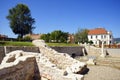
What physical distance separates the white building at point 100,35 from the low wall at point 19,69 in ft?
170

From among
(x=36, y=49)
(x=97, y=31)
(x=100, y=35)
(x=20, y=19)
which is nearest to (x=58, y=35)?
(x=20, y=19)

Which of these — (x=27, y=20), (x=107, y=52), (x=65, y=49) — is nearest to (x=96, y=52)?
(x=107, y=52)

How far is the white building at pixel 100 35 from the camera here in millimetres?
61750

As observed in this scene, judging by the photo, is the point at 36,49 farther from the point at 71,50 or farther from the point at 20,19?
the point at 20,19

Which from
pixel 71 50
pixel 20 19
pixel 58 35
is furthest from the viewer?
pixel 58 35

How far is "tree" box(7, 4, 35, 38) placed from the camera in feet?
139

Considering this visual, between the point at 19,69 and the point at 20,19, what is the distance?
117ft

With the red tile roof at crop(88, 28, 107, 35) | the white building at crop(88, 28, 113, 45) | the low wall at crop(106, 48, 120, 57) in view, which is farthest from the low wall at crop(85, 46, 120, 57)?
the red tile roof at crop(88, 28, 107, 35)

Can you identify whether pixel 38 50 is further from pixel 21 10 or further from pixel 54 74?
pixel 21 10

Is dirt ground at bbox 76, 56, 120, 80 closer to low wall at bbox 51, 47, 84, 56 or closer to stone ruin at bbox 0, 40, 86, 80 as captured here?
stone ruin at bbox 0, 40, 86, 80

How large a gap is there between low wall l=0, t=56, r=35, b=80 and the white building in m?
51.9

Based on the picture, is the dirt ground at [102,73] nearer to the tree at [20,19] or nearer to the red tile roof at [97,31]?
the tree at [20,19]

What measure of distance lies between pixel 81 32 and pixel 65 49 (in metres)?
37.3

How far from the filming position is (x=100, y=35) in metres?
62.5
